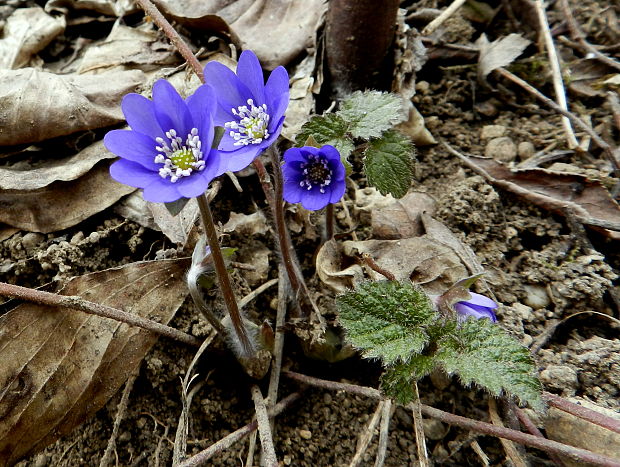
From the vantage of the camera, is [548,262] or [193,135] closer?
[193,135]

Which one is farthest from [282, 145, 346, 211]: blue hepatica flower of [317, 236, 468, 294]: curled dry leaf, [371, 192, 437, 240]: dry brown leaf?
[371, 192, 437, 240]: dry brown leaf

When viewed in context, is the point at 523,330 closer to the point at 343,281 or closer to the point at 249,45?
the point at 343,281

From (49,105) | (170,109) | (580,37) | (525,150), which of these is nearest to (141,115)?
(170,109)

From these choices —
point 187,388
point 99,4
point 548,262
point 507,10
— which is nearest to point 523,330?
point 548,262

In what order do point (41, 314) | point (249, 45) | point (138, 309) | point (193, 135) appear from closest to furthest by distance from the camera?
point (193, 135)
point (41, 314)
point (138, 309)
point (249, 45)

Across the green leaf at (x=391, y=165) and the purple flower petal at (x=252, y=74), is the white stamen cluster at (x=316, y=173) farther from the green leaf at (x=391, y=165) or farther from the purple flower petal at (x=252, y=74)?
the purple flower petal at (x=252, y=74)

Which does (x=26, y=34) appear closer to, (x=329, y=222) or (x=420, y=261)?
(x=329, y=222)
